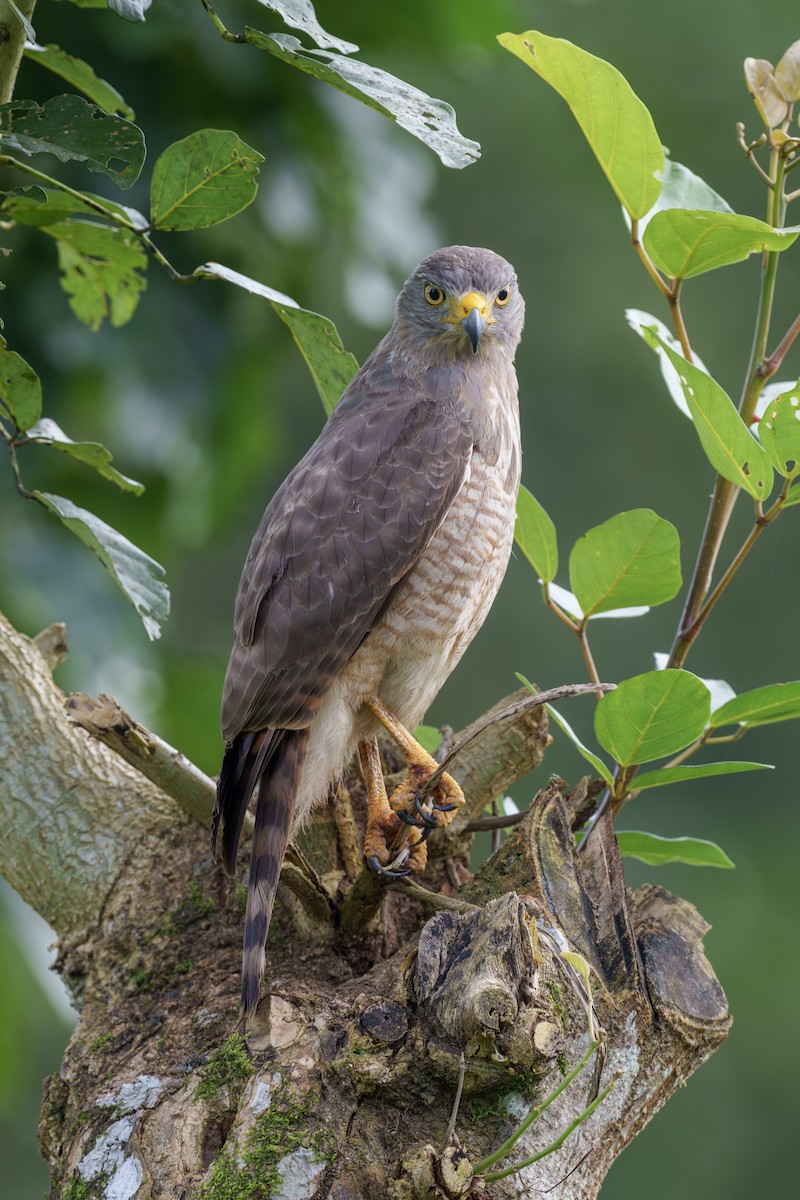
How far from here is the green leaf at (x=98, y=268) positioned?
2068 mm

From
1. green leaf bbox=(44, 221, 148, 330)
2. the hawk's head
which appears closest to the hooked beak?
the hawk's head

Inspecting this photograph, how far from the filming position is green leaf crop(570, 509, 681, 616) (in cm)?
195

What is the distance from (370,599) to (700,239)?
790mm

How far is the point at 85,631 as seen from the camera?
254cm

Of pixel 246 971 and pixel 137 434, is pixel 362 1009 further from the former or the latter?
pixel 137 434

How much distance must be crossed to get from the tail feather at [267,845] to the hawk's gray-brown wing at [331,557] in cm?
6

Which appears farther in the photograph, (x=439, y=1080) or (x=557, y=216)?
(x=557, y=216)

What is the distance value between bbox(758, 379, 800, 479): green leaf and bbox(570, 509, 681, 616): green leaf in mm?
207

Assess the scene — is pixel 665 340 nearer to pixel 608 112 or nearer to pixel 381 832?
pixel 608 112

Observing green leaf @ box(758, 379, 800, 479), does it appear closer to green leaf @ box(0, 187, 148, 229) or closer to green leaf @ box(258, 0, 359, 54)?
green leaf @ box(258, 0, 359, 54)

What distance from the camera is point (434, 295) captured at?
259cm

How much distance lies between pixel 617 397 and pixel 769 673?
2.21 metres

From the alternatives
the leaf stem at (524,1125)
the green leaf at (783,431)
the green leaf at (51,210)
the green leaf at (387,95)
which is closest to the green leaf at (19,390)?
the green leaf at (51,210)

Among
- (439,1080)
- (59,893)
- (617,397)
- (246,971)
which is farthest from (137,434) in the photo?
(617,397)
